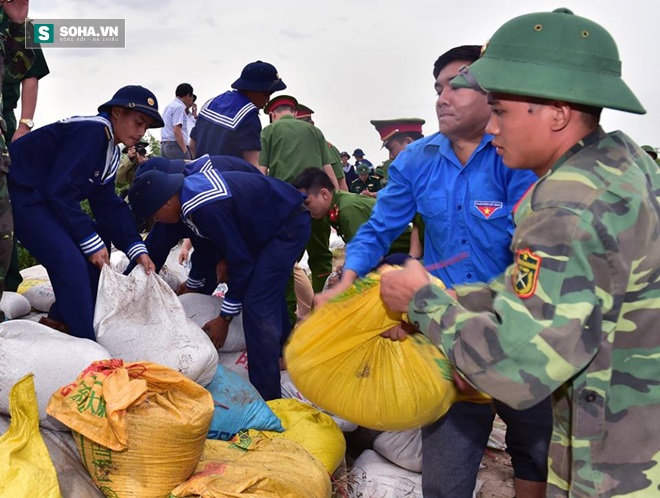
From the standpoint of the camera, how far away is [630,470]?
1338mm

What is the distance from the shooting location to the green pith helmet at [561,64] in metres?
1.31

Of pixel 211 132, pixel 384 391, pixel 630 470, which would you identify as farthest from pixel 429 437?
pixel 211 132

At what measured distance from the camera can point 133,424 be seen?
2.20 meters

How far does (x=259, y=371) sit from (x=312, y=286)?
7.78 ft

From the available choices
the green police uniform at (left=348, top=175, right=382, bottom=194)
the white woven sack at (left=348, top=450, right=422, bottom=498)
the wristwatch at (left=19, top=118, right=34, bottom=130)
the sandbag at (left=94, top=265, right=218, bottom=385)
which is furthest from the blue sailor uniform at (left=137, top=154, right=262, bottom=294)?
the green police uniform at (left=348, top=175, right=382, bottom=194)

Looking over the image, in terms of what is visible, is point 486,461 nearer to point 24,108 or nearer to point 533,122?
point 533,122

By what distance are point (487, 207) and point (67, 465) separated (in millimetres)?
1685

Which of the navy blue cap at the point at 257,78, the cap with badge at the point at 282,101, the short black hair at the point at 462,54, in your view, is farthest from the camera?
the cap with badge at the point at 282,101

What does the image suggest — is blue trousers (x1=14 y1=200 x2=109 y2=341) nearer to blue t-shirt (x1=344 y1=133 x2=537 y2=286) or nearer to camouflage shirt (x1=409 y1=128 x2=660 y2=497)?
blue t-shirt (x1=344 y1=133 x2=537 y2=286)

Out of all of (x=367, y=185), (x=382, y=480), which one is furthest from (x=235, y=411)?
(x=367, y=185)

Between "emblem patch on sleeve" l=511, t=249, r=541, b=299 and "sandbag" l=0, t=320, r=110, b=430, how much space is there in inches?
72.6

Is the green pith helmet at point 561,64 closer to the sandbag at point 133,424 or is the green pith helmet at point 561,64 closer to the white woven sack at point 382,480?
the sandbag at point 133,424

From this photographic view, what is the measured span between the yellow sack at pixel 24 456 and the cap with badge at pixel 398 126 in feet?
18.6

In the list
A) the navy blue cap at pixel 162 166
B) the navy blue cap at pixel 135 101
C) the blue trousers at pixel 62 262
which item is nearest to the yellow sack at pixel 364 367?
the blue trousers at pixel 62 262
